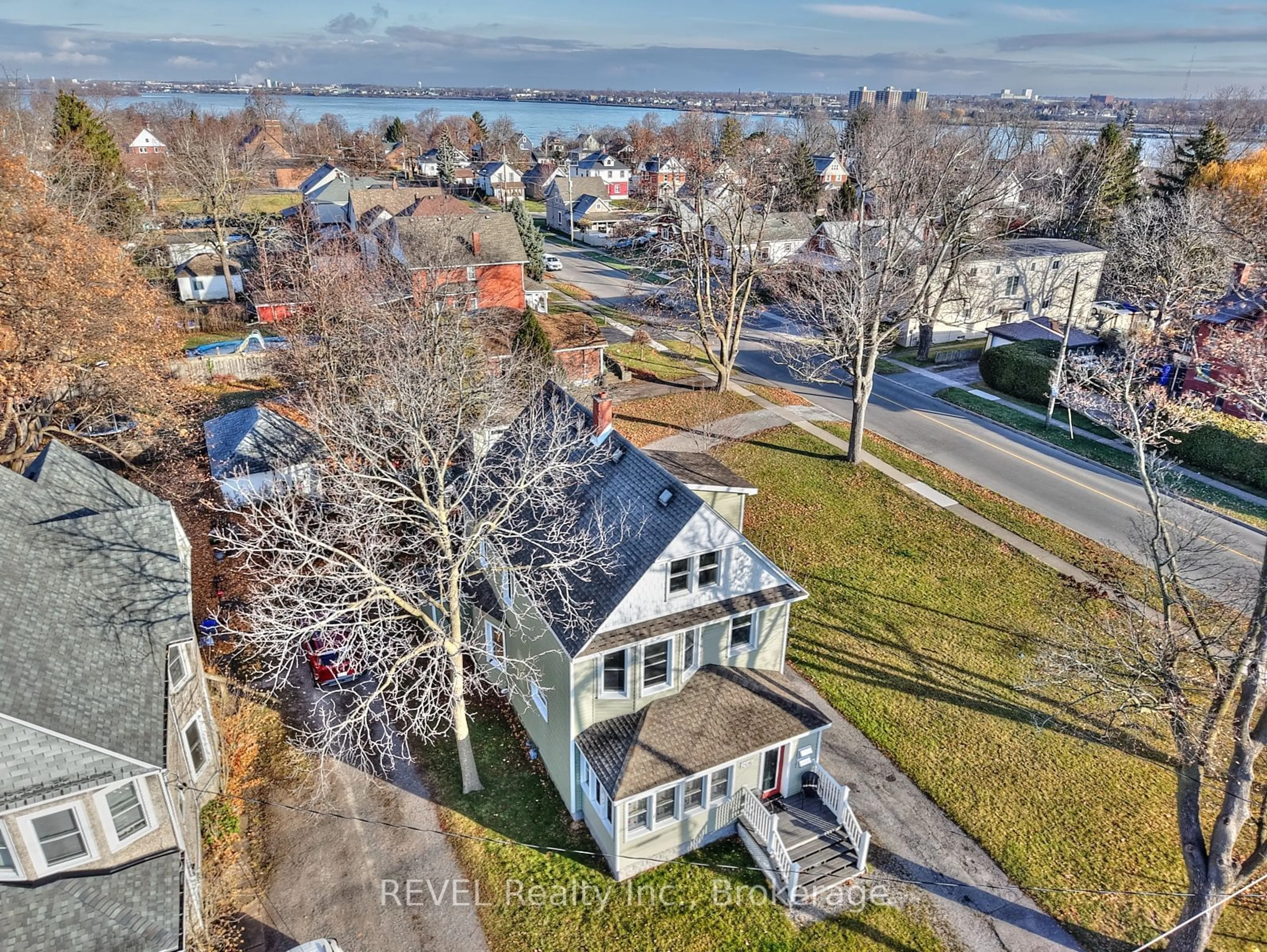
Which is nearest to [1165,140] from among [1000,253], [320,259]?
[1000,253]

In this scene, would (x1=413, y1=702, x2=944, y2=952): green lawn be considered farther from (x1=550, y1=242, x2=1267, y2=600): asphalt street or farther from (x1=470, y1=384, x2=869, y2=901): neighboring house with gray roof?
(x1=550, y1=242, x2=1267, y2=600): asphalt street

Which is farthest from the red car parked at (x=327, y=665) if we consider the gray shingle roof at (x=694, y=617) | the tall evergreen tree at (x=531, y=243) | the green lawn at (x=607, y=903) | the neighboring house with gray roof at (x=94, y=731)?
the tall evergreen tree at (x=531, y=243)

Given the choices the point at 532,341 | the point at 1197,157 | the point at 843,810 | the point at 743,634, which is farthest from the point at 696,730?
the point at 1197,157

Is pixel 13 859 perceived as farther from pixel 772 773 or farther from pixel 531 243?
pixel 531 243

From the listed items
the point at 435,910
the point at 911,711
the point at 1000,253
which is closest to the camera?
the point at 435,910

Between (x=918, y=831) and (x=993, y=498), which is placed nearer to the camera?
(x=918, y=831)

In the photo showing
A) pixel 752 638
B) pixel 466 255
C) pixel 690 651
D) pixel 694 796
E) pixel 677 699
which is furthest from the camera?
pixel 466 255

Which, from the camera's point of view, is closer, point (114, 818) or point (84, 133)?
point (114, 818)

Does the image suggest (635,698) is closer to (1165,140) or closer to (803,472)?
(803,472)
